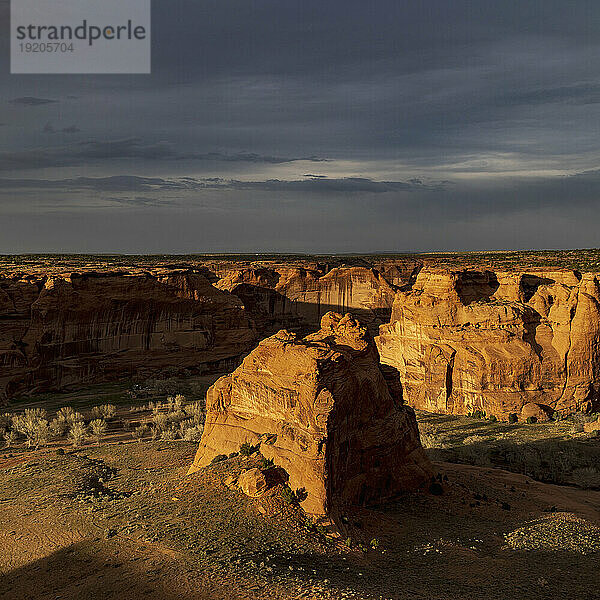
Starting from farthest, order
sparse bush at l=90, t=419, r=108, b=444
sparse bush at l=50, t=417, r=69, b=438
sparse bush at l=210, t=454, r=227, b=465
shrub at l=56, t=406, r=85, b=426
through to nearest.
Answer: shrub at l=56, t=406, r=85, b=426
sparse bush at l=50, t=417, r=69, b=438
sparse bush at l=90, t=419, r=108, b=444
sparse bush at l=210, t=454, r=227, b=465

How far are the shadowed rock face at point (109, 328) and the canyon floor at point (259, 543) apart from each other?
69.9 ft

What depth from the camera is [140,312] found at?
138 ft

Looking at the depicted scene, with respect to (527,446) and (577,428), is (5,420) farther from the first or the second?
(577,428)

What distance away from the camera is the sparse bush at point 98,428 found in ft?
85.6

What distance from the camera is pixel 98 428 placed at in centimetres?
2681

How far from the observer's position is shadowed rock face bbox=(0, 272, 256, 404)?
37.4 m

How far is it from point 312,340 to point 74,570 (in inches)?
366

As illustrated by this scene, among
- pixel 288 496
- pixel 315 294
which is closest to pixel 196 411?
pixel 288 496

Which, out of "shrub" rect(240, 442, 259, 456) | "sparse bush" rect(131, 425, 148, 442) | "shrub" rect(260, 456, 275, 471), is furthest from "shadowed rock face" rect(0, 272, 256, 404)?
"shrub" rect(260, 456, 275, 471)

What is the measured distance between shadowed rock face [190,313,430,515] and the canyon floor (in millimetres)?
817

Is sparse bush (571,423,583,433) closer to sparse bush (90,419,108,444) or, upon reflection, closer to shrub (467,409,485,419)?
shrub (467,409,485,419)

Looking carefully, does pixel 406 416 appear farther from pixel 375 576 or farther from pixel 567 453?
pixel 567 453

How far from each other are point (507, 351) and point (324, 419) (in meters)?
22.3

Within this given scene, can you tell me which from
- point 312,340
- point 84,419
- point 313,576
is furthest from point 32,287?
point 313,576
